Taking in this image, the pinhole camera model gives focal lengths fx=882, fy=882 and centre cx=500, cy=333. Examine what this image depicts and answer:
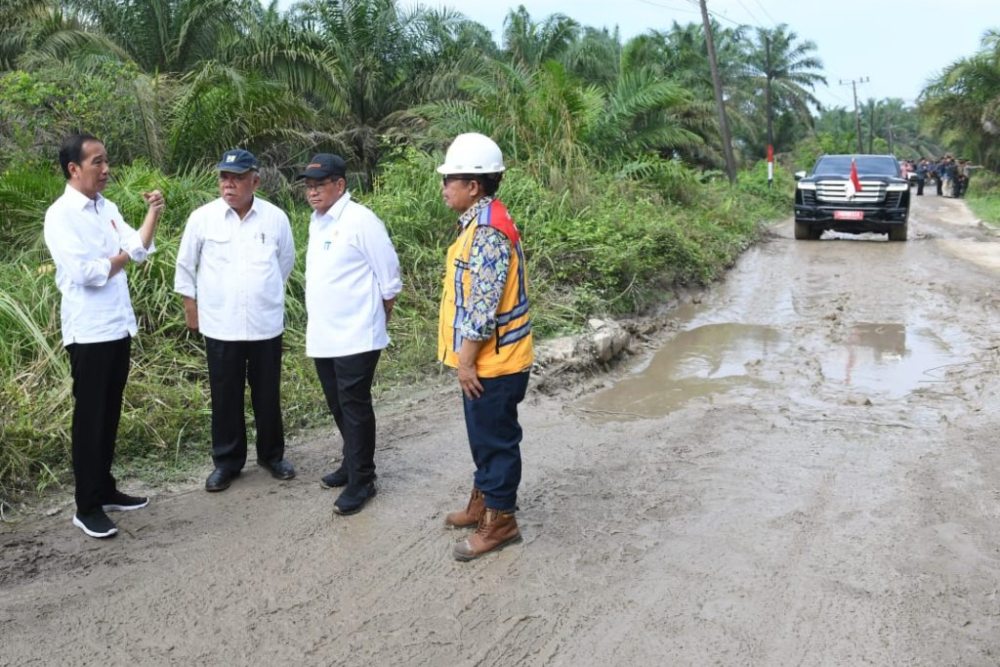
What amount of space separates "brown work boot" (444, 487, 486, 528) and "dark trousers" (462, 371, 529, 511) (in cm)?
20

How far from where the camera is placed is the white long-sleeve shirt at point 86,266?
3977 mm

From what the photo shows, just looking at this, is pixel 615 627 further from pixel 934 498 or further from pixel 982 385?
pixel 982 385

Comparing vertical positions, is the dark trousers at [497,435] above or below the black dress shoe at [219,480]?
above

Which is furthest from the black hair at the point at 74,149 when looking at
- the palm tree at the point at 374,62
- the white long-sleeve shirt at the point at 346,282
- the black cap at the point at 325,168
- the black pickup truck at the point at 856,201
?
the black pickup truck at the point at 856,201

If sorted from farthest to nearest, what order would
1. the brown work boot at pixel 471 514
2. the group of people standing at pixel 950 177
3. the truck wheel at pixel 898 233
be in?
the group of people standing at pixel 950 177, the truck wheel at pixel 898 233, the brown work boot at pixel 471 514

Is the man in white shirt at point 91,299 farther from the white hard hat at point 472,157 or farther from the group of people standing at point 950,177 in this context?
the group of people standing at point 950,177

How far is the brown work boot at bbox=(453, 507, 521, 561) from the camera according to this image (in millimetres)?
3871

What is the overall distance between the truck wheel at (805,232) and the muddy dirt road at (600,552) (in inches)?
407

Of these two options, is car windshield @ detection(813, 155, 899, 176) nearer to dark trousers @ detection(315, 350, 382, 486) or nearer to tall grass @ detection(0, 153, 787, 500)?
tall grass @ detection(0, 153, 787, 500)

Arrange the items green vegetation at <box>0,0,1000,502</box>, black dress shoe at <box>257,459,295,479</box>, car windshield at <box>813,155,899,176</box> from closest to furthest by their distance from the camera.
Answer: black dress shoe at <box>257,459,295,479</box> < green vegetation at <box>0,0,1000,502</box> < car windshield at <box>813,155,899,176</box>

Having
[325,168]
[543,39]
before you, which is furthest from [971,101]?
[325,168]

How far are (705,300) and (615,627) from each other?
25.9 feet

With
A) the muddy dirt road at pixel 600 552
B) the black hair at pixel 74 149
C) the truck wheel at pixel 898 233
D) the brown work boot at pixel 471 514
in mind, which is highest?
the black hair at pixel 74 149

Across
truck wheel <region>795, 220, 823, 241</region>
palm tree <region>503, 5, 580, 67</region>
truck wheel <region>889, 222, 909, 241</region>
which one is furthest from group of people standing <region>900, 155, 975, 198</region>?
truck wheel <region>795, 220, 823, 241</region>
